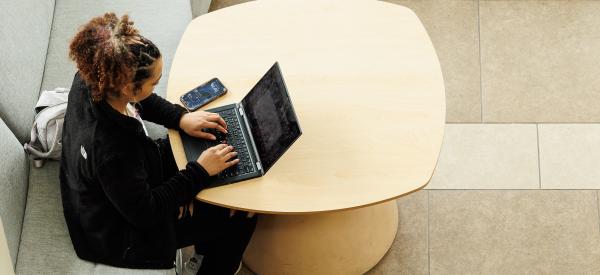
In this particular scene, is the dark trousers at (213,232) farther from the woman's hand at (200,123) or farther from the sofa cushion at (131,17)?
the sofa cushion at (131,17)

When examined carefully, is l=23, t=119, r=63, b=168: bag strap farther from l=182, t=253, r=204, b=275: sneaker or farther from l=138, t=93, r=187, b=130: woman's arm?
l=182, t=253, r=204, b=275: sneaker

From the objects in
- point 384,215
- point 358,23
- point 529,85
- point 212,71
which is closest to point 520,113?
Result: point 529,85

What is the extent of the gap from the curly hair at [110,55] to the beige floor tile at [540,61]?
1539 millimetres

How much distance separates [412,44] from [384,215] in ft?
2.06

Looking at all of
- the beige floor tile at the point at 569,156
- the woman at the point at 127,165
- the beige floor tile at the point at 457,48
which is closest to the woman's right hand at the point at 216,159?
the woman at the point at 127,165

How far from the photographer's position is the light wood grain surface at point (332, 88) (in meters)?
1.86

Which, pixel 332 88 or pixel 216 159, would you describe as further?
pixel 332 88

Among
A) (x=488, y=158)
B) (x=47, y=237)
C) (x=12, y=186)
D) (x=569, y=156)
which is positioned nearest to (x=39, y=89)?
(x=12, y=186)

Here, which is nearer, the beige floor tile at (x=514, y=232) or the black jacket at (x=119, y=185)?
the black jacket at (x=119, y=185)

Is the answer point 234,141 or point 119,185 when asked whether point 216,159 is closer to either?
point 234,141

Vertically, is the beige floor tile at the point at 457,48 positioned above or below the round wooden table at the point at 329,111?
below

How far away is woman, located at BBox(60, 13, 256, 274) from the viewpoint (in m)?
1.67

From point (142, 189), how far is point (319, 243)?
0.74 m

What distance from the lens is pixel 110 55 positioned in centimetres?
163
